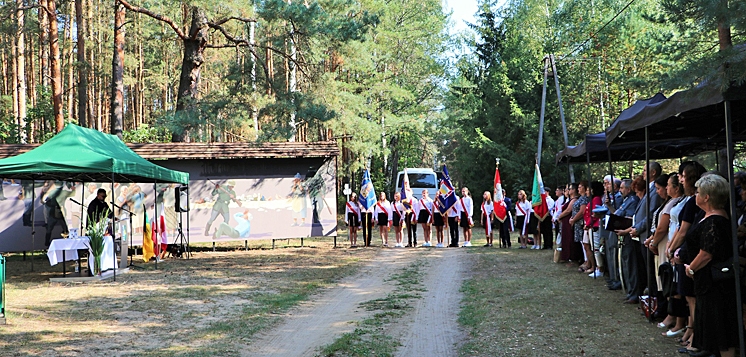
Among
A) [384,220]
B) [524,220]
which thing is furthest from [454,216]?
[384,220]

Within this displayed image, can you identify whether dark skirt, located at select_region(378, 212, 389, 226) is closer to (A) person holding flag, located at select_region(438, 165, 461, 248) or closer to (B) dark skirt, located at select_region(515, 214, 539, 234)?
(A) person holding flag, located at select_region(438, 165, 461, 248)

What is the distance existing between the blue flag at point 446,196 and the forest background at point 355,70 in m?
3.96

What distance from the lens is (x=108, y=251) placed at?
548 inches

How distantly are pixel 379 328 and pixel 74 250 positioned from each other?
7.88 metres

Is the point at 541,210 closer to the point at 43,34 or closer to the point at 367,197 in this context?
the point at 367,197

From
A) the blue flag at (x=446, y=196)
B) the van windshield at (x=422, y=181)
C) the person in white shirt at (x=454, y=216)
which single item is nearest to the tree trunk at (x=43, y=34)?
the blue flag at (x=446, y=196)

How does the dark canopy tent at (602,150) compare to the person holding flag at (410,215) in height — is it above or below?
above

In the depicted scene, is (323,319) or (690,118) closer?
(690,118)

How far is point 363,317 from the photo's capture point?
8.95m

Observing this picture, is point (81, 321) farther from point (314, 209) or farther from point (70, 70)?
point (70, 70)

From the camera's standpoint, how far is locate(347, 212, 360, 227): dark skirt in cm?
2150

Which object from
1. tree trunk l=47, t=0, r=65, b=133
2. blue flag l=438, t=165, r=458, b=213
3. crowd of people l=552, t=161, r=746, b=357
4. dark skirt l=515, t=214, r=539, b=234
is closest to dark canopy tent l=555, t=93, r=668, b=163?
crowd of people l=552, t=161, r=746, b=357

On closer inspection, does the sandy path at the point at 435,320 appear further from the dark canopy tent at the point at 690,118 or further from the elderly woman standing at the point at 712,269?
the dark canopy tent at the point at 690,118

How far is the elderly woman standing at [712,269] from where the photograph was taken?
584 cm
